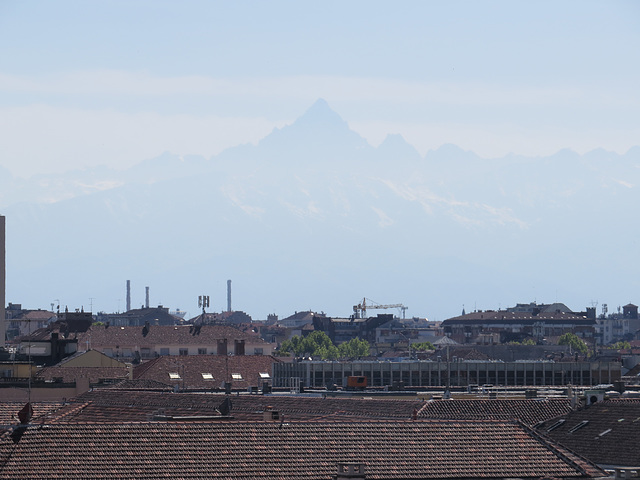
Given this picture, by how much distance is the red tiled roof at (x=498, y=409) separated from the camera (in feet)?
252

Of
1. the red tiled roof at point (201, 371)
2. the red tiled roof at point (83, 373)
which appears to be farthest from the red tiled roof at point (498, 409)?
the red tiled roof at point (201, 371)

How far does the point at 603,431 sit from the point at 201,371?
56557mm

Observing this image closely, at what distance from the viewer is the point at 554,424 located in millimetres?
→ 72938

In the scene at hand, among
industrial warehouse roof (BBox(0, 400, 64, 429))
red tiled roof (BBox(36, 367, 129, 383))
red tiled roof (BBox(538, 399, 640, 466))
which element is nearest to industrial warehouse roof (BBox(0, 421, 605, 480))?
red tiled roof (BBox(538, 399, 640, 466))

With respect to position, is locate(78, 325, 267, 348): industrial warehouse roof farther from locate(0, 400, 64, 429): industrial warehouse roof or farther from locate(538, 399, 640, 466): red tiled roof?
locate(538, 399, 640, 466): red tiled roof

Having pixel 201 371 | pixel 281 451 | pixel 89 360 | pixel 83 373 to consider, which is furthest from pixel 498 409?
pixel 89 360

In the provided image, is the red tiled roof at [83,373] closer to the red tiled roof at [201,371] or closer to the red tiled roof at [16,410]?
the red tiled roof at [201,371]

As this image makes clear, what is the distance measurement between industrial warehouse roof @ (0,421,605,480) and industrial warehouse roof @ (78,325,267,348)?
4831 inches

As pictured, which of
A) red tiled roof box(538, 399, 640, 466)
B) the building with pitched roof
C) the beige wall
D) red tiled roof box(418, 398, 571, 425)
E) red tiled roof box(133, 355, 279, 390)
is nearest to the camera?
red tiled roof box(538, 399, 640, 466)

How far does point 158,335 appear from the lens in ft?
587

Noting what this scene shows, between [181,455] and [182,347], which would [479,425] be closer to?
[181,455]

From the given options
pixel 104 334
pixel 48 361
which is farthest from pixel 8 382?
pixel 104 334

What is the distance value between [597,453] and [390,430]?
1520 cm

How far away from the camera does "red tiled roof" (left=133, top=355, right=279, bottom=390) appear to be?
381 feet
